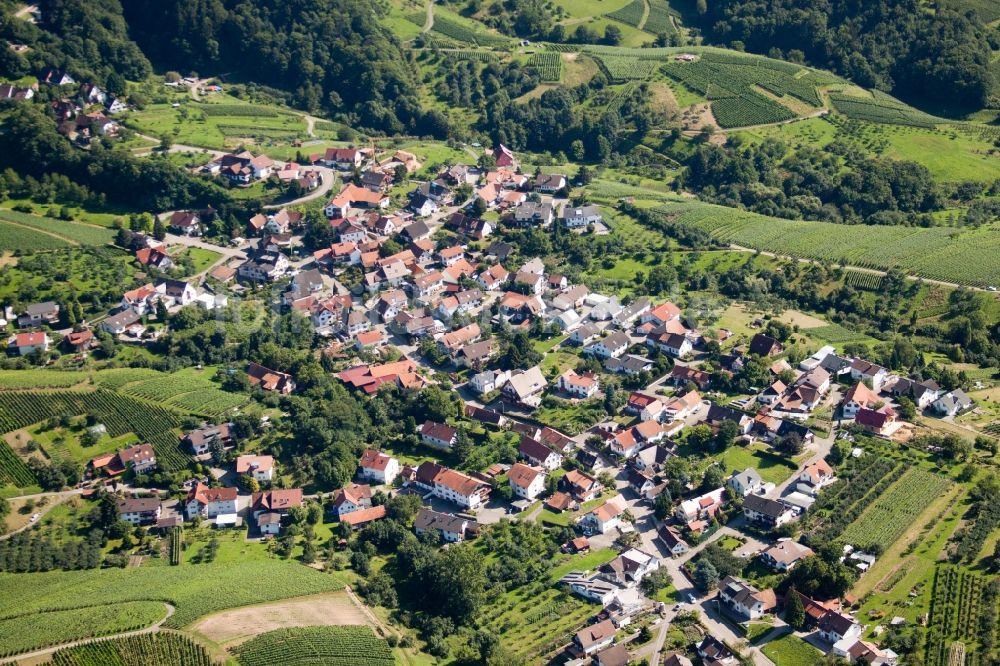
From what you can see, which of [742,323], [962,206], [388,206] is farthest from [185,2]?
[962,206]

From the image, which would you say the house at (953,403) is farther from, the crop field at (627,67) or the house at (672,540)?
the crop field at (627,67)

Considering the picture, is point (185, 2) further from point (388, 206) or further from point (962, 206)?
point (962, 206)

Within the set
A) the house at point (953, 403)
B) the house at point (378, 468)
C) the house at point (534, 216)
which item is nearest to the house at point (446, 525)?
the house at point (378, 468)

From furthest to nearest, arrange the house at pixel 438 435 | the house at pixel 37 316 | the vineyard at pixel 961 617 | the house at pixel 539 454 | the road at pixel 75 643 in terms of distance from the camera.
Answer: the house at pixel 37 316, the house at pixel 438 435, the house at pixel 539 454, the vineyard at pixel 961 617, the road at pixel 75 643

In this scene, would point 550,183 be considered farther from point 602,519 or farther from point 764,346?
point 602,519

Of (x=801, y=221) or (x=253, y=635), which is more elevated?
(x=801, y=221)

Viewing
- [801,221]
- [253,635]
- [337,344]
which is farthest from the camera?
[801,221]

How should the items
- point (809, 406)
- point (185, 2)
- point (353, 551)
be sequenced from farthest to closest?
point (185, 2), point (809, 406), point (353, 551)
